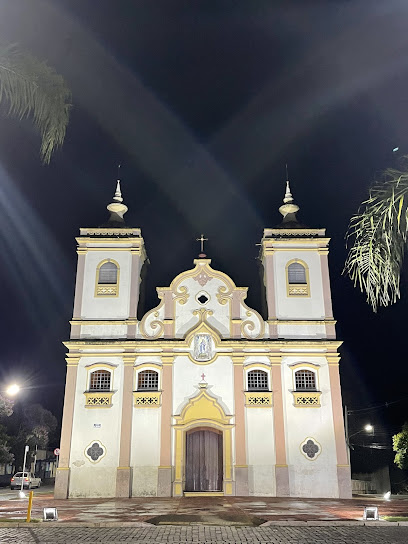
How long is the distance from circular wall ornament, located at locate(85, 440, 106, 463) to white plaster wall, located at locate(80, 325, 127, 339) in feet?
15.5

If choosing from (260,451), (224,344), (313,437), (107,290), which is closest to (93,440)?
(107,290)

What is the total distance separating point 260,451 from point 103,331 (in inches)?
349

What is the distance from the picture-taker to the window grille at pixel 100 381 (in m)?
23.4

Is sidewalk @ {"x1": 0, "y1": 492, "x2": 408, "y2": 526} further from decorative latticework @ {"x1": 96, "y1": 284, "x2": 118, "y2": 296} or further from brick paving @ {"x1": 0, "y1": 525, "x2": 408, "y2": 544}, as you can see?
decorative latticework @ {"x1": 96, "y1": 284, "x2": 118, "y2": 296}

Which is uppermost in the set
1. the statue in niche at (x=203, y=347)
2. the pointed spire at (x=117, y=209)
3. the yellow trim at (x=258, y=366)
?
the pointed spire at (x=117, y=209)

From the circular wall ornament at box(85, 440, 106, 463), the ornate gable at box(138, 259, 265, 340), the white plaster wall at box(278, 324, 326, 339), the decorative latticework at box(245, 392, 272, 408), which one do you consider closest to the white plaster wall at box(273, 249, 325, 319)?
the white plaster wall at box(278, 324, 326, 339)

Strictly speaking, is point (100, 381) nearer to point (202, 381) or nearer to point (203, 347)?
point (202, 381)

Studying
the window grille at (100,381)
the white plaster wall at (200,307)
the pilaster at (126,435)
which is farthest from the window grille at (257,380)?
the window grille at (100,381)

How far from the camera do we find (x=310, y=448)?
22.4 meters

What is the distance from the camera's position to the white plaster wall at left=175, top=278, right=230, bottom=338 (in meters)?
24.6

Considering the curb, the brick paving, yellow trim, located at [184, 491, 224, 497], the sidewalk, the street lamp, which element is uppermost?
the street lamp

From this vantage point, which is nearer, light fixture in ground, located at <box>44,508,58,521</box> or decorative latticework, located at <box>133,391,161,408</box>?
light fixture in ground, located at <box>44,508,58,521</box>

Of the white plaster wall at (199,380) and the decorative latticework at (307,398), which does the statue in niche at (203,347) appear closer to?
the white plaster wall at (199,380)

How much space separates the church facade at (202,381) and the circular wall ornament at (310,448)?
0.04m
